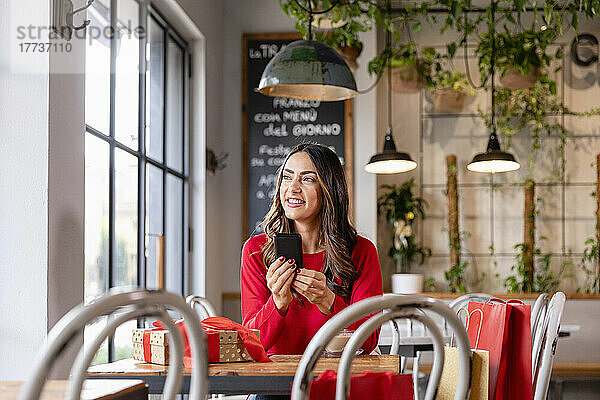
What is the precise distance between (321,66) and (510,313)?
1175mm

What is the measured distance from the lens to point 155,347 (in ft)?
6.69

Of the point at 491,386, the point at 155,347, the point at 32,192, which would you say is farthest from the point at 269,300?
the point at 32,192

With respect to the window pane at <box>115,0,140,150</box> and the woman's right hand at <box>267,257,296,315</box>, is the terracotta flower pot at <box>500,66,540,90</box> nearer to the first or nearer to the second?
the window pane at <box>115,0,140,150</box>

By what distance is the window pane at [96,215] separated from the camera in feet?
10.8

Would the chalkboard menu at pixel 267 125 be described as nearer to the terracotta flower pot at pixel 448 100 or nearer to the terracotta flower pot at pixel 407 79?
the terracotta flower pot at pixel 407 79

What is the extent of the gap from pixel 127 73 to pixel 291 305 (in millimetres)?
1839

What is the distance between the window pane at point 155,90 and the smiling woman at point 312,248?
1810 mm

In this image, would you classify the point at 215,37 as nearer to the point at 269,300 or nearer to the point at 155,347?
the point at 269,300

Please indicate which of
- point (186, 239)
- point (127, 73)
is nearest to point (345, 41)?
point (186, 239)

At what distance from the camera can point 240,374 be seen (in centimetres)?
186

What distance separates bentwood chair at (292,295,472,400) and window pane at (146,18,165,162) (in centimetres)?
317

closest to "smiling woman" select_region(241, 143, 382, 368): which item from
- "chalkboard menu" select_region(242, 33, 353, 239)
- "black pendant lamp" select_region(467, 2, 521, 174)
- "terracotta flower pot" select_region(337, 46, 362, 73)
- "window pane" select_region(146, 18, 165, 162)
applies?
"window pane" select_region(146, 18, 165, 162)

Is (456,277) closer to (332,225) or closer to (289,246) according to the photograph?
(332,225)

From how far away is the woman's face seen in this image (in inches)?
100
